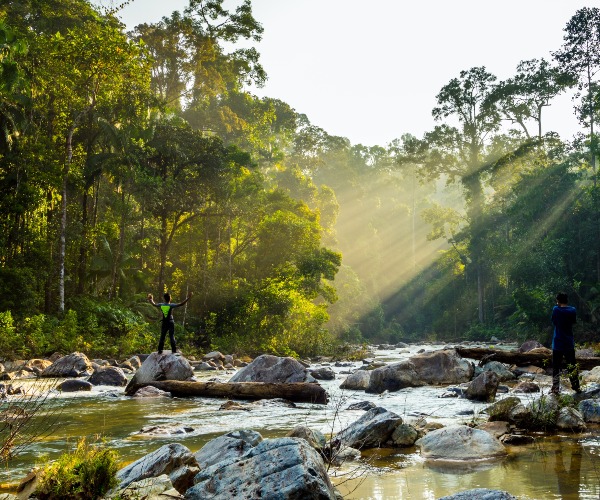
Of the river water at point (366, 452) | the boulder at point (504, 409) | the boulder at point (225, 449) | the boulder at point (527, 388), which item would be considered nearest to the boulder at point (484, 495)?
the river water at point (366, 452)

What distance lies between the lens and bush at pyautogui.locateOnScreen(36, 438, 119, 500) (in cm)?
424

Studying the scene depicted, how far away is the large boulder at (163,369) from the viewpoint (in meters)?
13.1

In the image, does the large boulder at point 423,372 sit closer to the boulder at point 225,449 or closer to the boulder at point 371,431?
the boulder at point 371,431

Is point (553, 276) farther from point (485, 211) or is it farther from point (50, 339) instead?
point (50, 339)

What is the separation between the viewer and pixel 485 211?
46812mm

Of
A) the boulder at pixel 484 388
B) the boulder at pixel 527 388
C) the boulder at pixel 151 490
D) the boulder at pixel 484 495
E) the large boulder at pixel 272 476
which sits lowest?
the boulder at pixel 527 388

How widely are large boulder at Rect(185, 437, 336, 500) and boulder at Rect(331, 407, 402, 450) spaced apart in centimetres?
280

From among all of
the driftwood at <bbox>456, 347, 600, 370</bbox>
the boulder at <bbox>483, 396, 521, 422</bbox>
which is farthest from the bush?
the driftwood at <bbox>456, 347, 600, 370</bbox>

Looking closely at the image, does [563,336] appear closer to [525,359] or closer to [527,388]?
[527,388]

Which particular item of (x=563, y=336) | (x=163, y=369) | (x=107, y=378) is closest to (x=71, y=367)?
(x=107, y=378)

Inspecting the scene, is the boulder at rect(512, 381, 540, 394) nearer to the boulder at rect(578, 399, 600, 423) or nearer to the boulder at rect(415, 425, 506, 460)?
the boulder at rect(578, 399, 600, 423)

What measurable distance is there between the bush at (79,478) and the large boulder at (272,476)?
0.60 meters

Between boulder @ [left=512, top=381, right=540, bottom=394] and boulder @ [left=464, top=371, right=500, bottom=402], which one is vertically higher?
boulder @ [left=464, top=371, right=500, bottom=402]

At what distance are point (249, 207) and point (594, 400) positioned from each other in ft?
73.1
